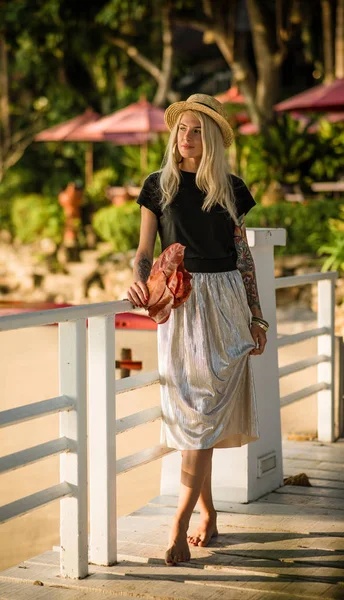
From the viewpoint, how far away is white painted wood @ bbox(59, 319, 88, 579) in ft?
11.3

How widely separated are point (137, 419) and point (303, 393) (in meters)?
1.88

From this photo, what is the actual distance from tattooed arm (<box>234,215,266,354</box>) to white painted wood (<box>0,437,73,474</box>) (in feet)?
2.69

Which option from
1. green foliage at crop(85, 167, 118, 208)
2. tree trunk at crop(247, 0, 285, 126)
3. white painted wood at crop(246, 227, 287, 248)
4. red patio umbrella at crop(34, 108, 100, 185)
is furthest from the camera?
red patio umbrella at crop(34, 108, 100, 185)

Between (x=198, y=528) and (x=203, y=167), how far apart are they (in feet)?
4.45

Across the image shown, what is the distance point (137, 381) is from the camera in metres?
3.93

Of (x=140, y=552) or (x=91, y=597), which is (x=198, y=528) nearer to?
(x=140, y=552)

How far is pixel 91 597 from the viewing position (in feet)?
11.2

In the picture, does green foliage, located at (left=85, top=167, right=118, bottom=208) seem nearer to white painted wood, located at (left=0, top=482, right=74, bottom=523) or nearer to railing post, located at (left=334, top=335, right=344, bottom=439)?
railing post, located at (left=334, top=335, right=344, bottom=439)

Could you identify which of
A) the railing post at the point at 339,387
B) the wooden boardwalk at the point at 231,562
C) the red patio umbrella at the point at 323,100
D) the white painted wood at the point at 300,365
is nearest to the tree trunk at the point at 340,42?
the red patio umbrella at the point at 323,100

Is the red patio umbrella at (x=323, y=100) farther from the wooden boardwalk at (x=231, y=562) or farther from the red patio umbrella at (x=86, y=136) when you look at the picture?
the wooden boardwalk at (x=231, y=562)

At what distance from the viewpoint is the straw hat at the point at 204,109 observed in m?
3.72

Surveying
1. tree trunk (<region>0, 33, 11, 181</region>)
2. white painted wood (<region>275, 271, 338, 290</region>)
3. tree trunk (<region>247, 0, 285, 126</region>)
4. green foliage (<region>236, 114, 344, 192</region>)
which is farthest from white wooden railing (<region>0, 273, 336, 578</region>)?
tree trunk (<region>0, 33, 11, 181</region>)

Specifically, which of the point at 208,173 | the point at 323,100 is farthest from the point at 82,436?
the point at 323,100

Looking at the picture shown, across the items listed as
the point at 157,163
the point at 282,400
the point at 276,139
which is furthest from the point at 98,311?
the point at 157,163
